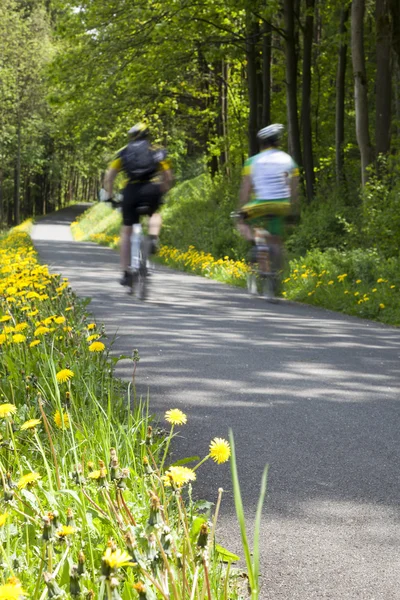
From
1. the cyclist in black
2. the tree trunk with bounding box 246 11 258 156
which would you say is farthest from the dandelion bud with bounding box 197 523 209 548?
the tree trunk with bounding box 246 11 258 156

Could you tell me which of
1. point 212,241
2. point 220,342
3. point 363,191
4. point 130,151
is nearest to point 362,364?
point 220,342

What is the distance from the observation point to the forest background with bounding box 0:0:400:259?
52.9 ft

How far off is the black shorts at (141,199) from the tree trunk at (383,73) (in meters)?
7.28

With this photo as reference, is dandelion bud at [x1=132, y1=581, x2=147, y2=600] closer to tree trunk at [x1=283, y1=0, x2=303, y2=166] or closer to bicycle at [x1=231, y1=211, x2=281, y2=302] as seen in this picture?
bicycle at [x1=231, y1=211, x2=281, y2=302]

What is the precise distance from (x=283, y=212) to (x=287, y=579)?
7686 millimetres

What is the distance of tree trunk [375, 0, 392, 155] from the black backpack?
7330mm

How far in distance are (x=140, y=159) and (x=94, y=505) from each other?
7.90 m

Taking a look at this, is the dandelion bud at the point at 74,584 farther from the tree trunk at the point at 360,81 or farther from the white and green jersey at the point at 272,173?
the tree trunk at the point at 360,81

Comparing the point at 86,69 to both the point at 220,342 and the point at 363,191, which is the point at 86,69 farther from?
the point at 220,342

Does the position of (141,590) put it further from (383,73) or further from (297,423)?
(383,73)

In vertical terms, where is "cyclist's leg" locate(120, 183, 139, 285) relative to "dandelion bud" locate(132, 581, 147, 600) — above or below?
above

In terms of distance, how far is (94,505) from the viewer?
231 cm

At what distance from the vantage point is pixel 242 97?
32719 mm

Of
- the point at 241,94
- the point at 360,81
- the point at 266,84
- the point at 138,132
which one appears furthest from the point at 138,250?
the point at 241,94
